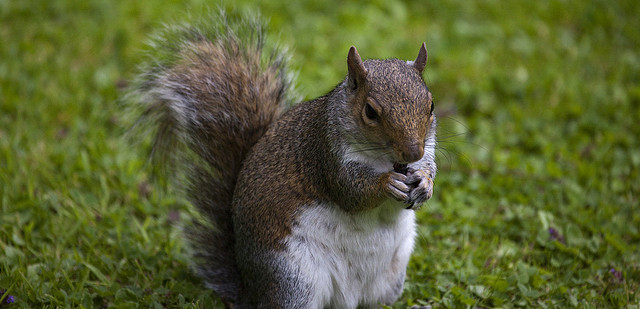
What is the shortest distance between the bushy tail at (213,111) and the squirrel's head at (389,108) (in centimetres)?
49

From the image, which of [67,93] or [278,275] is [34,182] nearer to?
[67,93]

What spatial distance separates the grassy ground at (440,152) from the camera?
2393 millimetres

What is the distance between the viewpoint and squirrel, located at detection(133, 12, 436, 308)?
6.14ft

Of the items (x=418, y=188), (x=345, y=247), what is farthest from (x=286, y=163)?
(x=418, y=188)

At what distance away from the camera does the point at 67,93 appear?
3.42 m

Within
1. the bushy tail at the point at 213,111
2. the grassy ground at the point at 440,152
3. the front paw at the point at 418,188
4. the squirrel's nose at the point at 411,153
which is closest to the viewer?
the squirrel's nose at the point at 411,153

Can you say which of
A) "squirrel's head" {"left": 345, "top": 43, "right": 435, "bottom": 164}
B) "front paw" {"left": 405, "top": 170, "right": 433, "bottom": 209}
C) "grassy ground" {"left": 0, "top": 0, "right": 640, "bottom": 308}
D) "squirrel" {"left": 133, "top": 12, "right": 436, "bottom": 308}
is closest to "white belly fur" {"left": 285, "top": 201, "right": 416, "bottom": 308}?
"squirrel" {"left": 133, "top": 12, "right": 436, "bottom": 308}

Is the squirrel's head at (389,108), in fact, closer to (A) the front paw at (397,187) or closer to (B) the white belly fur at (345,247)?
(A) the front paw at (397,187)

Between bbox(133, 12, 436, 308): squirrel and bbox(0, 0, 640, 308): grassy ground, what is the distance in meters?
0.27

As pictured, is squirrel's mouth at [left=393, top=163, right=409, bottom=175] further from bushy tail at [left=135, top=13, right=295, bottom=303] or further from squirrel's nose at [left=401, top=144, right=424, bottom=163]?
bushy tail at [left=135, top=13, right=295, bottom=303]

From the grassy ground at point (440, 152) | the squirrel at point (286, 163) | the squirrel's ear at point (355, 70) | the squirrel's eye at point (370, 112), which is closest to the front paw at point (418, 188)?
the squirrel at point (286, 163)

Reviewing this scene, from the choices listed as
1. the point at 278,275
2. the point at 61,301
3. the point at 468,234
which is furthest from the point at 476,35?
the point at 61,301

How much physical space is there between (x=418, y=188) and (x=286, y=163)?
0.44m

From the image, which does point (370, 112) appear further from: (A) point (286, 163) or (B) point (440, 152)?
(B) point (440, 152)
